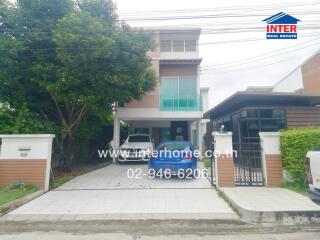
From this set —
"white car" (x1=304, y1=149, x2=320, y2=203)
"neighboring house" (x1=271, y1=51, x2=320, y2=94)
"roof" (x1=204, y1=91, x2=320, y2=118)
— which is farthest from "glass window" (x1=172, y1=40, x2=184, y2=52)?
"white car" (x1=304, y1=149, x2=320, y2=203)

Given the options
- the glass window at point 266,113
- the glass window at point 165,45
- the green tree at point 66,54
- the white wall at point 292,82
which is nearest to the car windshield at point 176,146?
the green tree at point 66,54

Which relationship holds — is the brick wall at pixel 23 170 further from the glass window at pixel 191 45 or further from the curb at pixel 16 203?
A: the glass window at pixel 191 45

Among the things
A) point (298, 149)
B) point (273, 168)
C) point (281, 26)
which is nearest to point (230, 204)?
point (273, 168)

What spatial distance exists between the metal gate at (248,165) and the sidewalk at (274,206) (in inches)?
35.4

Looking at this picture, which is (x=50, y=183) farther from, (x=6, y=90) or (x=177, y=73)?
(x=177, y=73)

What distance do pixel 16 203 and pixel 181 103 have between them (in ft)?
36.9

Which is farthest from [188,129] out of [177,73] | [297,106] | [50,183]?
[50,183]

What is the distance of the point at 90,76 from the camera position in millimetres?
9234

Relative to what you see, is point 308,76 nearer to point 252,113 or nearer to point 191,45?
point 191,45

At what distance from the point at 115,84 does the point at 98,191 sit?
428 centimetres

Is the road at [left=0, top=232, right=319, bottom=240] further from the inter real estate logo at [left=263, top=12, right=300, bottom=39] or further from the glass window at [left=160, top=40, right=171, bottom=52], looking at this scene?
the glass window at [left=160, top=40, right=171, bottom=52]

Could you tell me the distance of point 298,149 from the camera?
7156mm

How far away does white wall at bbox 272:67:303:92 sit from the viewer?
18.5 meters

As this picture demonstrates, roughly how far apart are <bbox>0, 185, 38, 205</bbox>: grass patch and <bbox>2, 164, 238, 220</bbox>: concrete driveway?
1.72 ft
